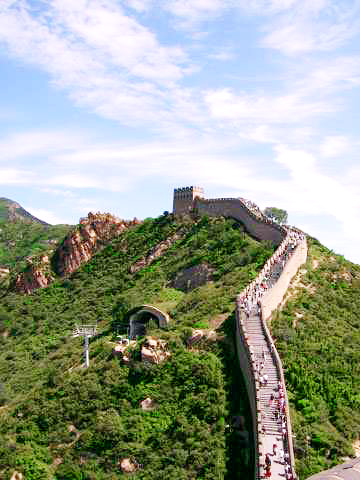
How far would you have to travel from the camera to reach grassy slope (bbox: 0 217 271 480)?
2783 centimetres

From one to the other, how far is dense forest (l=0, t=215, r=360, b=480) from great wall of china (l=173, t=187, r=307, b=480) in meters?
1.13

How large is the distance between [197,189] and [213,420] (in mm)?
39156

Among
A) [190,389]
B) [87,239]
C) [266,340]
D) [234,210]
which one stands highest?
[234,210]

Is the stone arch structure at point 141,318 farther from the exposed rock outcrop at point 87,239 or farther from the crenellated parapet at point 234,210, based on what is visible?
the exposed rock outcrop at point 87,239

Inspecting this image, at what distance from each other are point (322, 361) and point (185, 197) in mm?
35861

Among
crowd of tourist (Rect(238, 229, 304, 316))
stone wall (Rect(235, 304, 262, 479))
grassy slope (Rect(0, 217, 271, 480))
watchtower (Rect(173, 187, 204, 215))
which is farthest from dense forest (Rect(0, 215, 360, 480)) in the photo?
watchtower (Rect(173, 187, 204, 215))

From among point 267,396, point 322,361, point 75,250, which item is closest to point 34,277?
point 75,250

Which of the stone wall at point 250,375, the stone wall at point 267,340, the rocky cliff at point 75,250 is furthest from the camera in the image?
the rocky cliff at point 75,250

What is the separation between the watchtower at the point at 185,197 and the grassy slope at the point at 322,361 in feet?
73.4

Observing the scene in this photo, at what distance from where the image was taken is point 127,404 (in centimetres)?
3172

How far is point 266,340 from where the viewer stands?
3166 cm

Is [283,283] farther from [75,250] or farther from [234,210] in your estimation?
[75,250]

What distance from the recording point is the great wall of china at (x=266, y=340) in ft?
80.6

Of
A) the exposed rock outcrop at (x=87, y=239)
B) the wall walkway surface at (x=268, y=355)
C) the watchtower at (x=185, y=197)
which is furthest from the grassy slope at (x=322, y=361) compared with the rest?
the exposed rock outcrop at (x=87, y=239)
